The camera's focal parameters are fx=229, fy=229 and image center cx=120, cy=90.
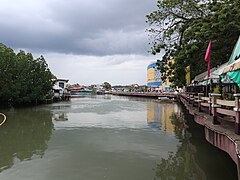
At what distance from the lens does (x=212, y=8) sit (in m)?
14.4

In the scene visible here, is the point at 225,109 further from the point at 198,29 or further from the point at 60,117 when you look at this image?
the point at 60,117

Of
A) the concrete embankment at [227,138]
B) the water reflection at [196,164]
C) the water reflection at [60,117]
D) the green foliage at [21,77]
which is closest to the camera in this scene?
the concrete embankment at [227,138]

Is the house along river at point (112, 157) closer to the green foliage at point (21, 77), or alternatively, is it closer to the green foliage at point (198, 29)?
the green foliage at point (198, 29)

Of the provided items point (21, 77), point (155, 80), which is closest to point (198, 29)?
point (21, 77)

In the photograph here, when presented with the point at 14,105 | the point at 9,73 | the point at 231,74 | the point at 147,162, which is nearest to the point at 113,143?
the point at 147,162

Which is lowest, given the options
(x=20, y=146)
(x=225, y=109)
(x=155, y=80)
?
(x=20, y=146)

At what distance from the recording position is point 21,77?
32375 millimetres

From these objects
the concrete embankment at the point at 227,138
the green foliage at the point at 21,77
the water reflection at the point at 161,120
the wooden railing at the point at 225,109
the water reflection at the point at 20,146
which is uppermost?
the green foliage at the point at 21,77

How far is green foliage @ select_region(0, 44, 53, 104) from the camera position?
29.7m

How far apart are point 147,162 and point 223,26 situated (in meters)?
8.70

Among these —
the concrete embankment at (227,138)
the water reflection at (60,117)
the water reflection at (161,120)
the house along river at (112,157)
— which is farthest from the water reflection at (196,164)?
the water reflection at (60,117)

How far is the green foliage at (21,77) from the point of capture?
29.7 metres

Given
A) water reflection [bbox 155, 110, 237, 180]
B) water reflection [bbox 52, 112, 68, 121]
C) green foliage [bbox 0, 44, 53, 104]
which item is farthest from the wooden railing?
green foliage [bbox 0, 44, 53, 104]

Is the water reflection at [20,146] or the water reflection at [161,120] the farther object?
the water reflection at [161,120]
